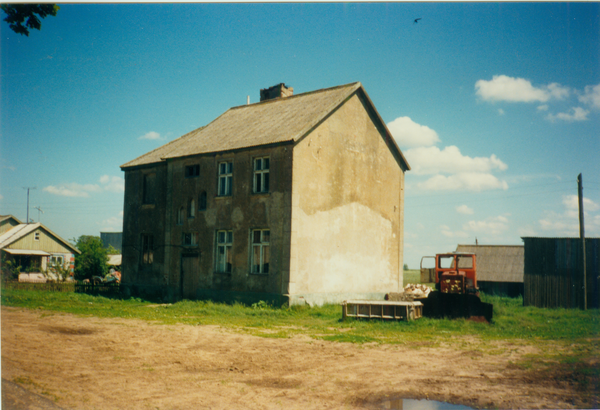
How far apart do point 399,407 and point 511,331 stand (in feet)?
26.7

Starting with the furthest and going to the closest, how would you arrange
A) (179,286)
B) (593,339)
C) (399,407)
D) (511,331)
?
(179,286)
(511,331)
(593,339)
(399,407)

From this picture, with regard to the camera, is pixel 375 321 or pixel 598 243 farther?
pixel 598 243

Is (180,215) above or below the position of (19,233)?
above

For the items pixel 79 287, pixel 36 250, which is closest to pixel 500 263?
pixel 79 287

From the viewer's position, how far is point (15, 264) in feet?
124

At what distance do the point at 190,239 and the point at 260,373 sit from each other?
1507 centimetres

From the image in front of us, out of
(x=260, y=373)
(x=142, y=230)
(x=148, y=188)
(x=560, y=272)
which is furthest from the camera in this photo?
(x=148, y=188)

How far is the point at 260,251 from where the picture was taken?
63.5 feet

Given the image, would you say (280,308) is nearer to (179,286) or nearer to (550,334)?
(179,286)

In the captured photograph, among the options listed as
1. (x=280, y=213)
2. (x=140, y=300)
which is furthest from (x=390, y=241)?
(x=140, y=300)

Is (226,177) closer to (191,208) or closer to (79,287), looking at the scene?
(191,208)

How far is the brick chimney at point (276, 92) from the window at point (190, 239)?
9760mm

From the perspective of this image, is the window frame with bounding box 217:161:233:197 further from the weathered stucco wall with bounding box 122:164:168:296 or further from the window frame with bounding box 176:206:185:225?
the weathered stucco wall with bounding box 122:164:168:296

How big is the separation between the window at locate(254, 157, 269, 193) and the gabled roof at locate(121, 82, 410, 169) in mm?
799
